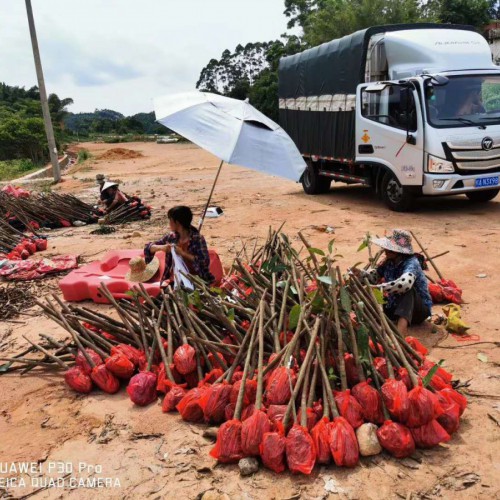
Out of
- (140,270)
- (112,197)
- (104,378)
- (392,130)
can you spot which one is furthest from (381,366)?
(112,197)

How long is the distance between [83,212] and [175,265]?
603cm

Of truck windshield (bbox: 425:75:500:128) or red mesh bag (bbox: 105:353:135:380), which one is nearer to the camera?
red mesh bag (bbox: 105:353:135:380)

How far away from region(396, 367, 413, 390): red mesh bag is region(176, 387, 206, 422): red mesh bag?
1.11 m

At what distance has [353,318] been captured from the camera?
3.36m

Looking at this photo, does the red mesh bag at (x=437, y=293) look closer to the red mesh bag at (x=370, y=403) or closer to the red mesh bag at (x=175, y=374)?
the red mesh bag at (x=370, y=403)

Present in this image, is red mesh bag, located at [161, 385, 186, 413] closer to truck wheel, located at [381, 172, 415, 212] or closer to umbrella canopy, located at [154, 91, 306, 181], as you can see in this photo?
umbrella canopy, located at [154, 91, 306, 181]

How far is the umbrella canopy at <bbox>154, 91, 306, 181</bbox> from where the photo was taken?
156 inches

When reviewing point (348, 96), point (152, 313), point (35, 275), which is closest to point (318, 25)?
point (348, 96)

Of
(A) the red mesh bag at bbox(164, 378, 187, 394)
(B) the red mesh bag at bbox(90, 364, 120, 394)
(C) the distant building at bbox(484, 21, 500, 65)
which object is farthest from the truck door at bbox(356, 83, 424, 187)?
(C) the distant building at bbox(484, 21, 500, 65)

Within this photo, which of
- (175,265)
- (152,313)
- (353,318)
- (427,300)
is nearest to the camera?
(353,318)

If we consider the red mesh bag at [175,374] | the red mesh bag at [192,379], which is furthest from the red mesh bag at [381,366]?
the red mesh bag at [175,374]

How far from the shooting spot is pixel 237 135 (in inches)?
158

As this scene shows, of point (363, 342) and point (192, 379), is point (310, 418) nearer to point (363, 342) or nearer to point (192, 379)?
point (363, 342)

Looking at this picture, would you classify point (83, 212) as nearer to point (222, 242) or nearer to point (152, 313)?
point (222, 242)
